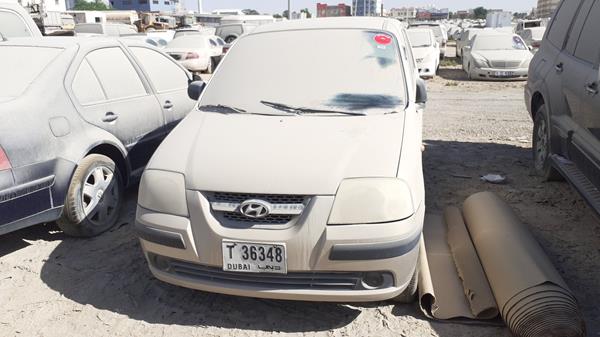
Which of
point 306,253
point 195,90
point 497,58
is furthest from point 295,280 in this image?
point 497,58

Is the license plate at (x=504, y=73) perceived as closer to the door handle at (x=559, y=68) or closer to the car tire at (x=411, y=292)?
the door handle at (x=559, y=68)

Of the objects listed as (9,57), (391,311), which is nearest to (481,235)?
(391,311)

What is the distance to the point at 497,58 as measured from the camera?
13562 mm

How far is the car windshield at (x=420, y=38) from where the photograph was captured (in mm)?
14508

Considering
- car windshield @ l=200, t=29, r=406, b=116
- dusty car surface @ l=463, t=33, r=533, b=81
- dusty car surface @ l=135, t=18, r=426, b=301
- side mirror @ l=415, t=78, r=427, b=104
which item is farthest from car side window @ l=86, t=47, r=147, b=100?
dusty car surface @ l=463, t=33, r=533, b=81

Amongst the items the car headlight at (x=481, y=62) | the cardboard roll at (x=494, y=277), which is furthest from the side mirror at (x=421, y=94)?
the car headlight at (x=481, y=62)

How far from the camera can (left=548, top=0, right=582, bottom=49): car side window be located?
4.71 meters

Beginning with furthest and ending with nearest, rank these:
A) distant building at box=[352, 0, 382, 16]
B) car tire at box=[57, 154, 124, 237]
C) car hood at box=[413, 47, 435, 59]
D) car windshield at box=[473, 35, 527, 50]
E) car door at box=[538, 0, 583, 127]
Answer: distant building at box=[352, 0, 382, 16], car windshield at box=[473, 35, 527, 50], car hood at box=[413, 47, 435, 59], car door at box=[538, 0, 583, 127], car tire at box=[57, 154, 124, 237]

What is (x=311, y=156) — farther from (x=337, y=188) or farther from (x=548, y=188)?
(x=548, y=188)

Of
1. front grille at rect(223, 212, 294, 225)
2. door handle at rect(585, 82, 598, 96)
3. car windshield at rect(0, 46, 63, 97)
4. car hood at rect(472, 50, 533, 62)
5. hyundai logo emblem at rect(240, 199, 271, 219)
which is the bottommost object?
car hood at rect(472, 50, 533, 62)

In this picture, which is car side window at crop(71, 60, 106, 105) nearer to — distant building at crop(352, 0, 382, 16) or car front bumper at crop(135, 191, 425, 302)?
car front bumper at crop(135, 191, 425, 302)

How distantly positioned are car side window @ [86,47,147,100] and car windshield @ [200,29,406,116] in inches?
41.7

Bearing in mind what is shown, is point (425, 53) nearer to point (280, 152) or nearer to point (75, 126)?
point (75, 126)

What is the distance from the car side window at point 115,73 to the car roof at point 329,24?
1.24 m
